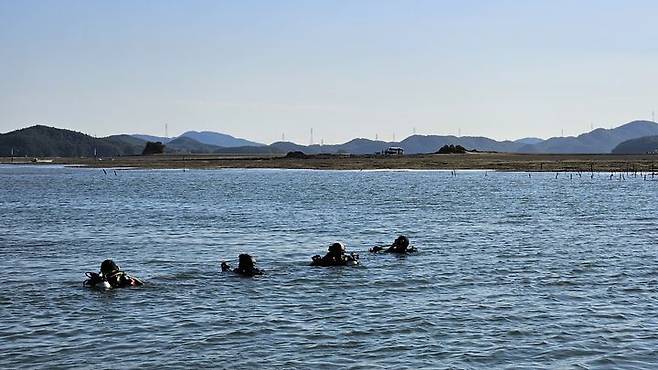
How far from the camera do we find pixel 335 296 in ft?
88.0

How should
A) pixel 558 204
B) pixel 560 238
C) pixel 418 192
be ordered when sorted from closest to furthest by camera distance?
pixel 560 238 → pixel 558 204 → pixel 418 192

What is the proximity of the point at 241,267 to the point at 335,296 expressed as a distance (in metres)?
5.40

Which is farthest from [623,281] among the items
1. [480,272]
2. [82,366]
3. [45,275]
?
[45,275]

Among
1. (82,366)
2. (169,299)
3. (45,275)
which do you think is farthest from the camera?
(45,275)

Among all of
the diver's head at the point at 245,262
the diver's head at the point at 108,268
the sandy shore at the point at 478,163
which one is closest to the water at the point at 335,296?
the diver's head at the point at 245,262

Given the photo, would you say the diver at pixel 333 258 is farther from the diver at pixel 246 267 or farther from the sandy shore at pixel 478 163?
the sandy shore at pixel 478 163

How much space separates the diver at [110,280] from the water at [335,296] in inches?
23.4

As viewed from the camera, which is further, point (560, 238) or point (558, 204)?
point (558, 204)

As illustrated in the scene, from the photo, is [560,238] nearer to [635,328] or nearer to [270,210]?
[635,328]

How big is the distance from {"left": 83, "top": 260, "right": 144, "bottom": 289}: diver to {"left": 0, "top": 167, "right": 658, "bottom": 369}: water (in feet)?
1.95

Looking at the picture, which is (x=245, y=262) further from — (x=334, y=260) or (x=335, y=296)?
(x=335, y=296)

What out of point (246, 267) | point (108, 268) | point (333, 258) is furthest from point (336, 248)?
point (108, 268)

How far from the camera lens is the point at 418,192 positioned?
302 feet

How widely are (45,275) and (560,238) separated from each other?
2694 centimetres
